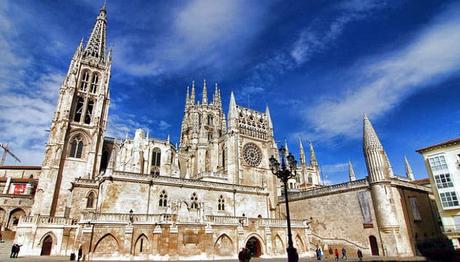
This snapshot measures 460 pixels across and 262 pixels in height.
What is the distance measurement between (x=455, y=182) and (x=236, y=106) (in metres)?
29.2

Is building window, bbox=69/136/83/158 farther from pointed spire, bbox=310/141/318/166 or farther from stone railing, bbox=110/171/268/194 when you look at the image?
pointed spire, bbox=310/141/318/166

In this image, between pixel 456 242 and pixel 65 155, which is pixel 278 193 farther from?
pixel 65 155

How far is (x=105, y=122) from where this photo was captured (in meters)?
40.3

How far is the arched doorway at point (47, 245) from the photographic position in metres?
26.2

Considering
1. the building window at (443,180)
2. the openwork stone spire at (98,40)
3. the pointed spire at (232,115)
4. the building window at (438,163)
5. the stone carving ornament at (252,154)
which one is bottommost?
the building window at (443,180)

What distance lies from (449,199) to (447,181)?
1.68m

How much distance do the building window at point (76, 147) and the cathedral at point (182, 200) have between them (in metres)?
0.12

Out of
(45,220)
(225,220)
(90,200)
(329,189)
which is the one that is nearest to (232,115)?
(329,189)

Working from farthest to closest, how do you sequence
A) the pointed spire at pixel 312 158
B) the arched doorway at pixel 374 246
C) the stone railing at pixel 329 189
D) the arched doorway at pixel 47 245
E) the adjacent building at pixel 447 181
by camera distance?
the pointed spire at pixel 312 158, the stone railing at pixel 329 189, the arched doorway at pixel 47 245, the adjacent building at pixel 447 181, the arched doorway at pixel 374 246

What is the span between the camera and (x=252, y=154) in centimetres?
4194

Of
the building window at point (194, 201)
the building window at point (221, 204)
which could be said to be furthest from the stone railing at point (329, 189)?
the building window at point (194, 201)

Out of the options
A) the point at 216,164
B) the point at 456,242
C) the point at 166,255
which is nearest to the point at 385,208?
the point at 456,242

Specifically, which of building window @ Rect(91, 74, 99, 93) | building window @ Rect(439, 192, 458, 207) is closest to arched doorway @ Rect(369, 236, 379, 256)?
building window @ Rect(439, 192, 458, 207)

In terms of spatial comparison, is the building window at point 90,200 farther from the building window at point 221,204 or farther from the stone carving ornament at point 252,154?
the stone carving ornament at point 252,154
